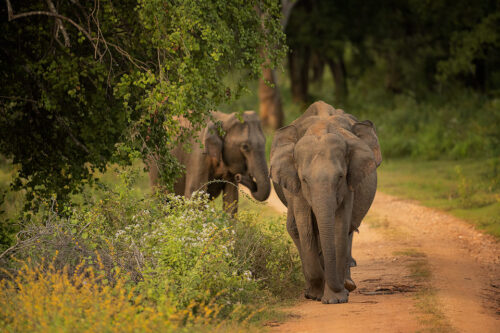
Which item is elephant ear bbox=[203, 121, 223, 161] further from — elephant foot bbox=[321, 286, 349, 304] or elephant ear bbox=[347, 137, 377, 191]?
elephant foot bbox=[321, 286, 349, 304]

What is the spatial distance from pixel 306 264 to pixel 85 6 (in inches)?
165

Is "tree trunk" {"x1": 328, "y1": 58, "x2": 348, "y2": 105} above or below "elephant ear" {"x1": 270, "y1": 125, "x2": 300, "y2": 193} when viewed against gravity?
below

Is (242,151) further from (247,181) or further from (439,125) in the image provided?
(439,125)

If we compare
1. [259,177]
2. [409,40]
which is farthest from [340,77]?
[259,177]

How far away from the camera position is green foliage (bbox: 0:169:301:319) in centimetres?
804

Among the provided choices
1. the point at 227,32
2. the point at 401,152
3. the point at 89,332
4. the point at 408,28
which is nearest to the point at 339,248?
the point at 227,32

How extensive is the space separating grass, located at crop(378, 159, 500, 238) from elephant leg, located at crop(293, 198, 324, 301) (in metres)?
5.73

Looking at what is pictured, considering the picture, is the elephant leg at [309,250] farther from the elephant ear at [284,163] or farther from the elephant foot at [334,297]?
the elephant foot at [334,297]

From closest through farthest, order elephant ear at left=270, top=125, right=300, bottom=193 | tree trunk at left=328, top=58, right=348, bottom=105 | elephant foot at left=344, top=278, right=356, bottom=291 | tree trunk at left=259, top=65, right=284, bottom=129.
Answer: elephant foot at left=344, top=278, right=356, bottom=291
elephant ear at left=270, top=125, right=300, bottom=193
tree trunk at left=259, top=65, right=284, bottom=129
tree trunk at left=328, top=58, right=348, bottom=105

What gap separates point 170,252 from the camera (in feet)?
27.6

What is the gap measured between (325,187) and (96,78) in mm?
2953

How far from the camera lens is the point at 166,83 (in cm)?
863

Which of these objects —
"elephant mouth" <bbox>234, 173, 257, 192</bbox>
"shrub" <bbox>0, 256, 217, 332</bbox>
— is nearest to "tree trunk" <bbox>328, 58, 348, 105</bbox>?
"elephant mouth" <bbox>234, 173, 257, 192</bbox>

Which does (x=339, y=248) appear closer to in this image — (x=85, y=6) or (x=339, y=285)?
(x=339, y=285)
